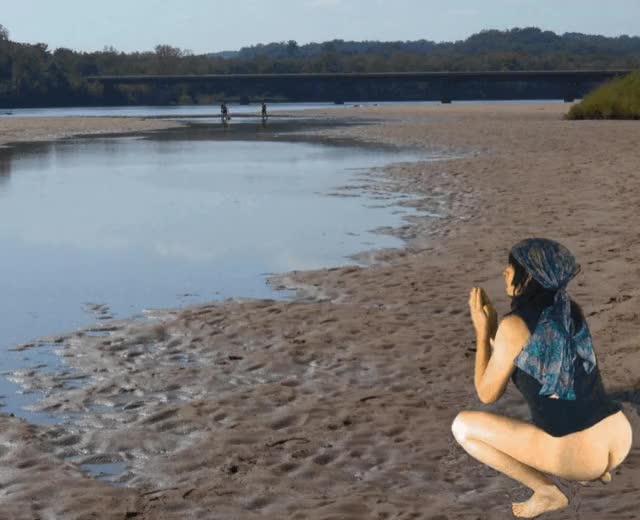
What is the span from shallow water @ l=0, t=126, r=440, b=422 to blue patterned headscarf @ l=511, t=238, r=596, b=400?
564 cm

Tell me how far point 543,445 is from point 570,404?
0.18 meters

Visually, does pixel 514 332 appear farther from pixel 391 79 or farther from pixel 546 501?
pixel 391 79

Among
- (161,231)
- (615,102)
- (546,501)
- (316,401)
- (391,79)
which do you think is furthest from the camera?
(391,79)

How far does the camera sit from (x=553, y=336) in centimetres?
378

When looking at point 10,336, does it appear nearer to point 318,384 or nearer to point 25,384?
point 25,384

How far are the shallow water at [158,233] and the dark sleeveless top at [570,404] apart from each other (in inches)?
218

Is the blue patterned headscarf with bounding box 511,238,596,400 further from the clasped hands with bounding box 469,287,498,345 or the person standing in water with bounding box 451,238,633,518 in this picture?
the clasped hands with bounding box 469,287,498,345

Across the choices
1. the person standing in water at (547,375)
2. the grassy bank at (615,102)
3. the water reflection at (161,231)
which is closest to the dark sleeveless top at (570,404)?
the person standing in water at (547,375)

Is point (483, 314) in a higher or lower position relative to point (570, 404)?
higher

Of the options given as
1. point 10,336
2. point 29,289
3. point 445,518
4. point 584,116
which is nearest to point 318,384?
point 445,518

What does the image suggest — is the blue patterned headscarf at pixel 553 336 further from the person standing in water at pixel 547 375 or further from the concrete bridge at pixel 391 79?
the concrete bridge at pixel 391 79

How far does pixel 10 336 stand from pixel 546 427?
8809 millimetres

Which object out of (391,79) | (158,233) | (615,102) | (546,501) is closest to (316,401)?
(546,501)

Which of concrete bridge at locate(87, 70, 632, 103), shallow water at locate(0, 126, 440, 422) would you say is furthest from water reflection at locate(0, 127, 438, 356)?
concrete bridge at locate(87, 70, 632, 103)
